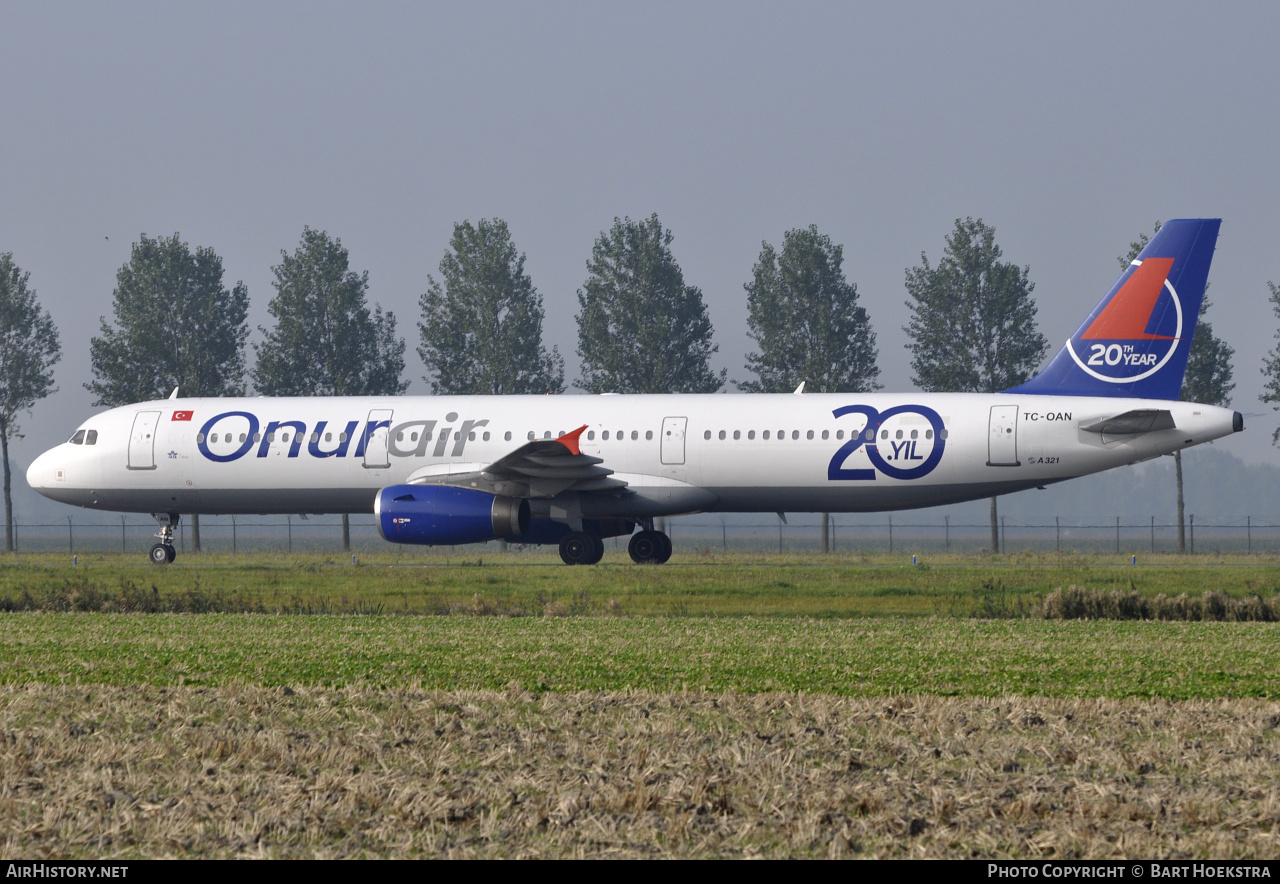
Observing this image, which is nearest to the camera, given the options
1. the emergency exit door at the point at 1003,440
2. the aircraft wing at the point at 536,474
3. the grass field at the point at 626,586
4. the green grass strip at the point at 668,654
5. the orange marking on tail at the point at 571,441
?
the green grass strip at the point at 668,654

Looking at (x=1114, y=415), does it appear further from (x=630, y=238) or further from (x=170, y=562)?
(x=630, y=238)

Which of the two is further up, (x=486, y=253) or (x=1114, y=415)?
(x=486, y=253)

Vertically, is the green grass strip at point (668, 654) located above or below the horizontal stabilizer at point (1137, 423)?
below

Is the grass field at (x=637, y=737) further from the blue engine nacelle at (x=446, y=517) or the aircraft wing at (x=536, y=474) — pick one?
the aircraft wing at (x=536, y=474)

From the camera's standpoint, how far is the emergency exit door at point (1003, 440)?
2670 cm

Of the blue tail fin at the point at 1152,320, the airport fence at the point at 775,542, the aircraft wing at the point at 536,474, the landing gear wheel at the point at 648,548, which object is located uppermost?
the blue tail fin at the point at 1152,320

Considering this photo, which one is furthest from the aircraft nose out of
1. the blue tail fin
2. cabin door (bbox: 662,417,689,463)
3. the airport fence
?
the blue tail fin

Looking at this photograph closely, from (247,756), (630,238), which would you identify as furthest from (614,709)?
(630,238)

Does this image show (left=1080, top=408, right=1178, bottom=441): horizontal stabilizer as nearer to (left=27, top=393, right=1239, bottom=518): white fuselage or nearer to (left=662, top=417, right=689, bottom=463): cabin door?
(left=27, top=393, right=1239, bottom=518): white fuselage

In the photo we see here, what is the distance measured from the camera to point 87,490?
103ft

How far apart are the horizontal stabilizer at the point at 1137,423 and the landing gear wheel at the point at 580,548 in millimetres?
9831

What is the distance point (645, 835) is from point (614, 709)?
3.27 meters

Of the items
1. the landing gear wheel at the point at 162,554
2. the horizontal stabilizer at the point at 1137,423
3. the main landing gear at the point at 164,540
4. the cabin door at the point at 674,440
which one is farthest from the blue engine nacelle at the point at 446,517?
the horizontal stabilizer at the point at 1137,423

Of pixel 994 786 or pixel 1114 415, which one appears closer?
pixel 994 786
